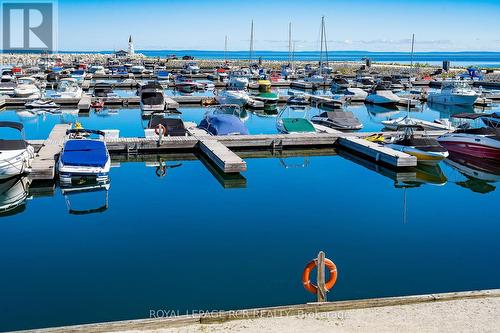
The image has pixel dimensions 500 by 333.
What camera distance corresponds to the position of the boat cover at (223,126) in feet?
86.5

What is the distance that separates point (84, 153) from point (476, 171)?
1604cm

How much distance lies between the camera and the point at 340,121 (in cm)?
3081

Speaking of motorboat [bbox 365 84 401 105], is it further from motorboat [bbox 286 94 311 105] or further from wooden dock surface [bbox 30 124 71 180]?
wooden dock surface [bbox 30 124 71 180]

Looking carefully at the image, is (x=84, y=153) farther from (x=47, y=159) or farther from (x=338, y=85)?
(x=338, y=85)

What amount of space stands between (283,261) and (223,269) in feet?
4.67

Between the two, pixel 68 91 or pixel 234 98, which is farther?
pixel 68 91

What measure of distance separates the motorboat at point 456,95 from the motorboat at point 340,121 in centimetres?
1784

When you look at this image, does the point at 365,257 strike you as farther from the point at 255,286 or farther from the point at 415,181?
the point at 415,181

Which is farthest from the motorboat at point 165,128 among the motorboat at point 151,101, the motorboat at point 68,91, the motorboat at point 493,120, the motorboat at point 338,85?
the motorboat at point 338,85

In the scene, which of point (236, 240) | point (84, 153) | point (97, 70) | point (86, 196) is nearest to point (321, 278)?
point (236, 240)

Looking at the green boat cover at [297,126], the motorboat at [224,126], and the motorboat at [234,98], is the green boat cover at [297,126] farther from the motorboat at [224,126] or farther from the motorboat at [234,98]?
the motorboat at [234,98]

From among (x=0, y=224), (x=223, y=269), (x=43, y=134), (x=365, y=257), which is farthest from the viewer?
(x=43, y=134)

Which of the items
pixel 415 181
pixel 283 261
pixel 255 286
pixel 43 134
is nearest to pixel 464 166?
pixel 415 181

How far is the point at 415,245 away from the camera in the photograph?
13562 mm
